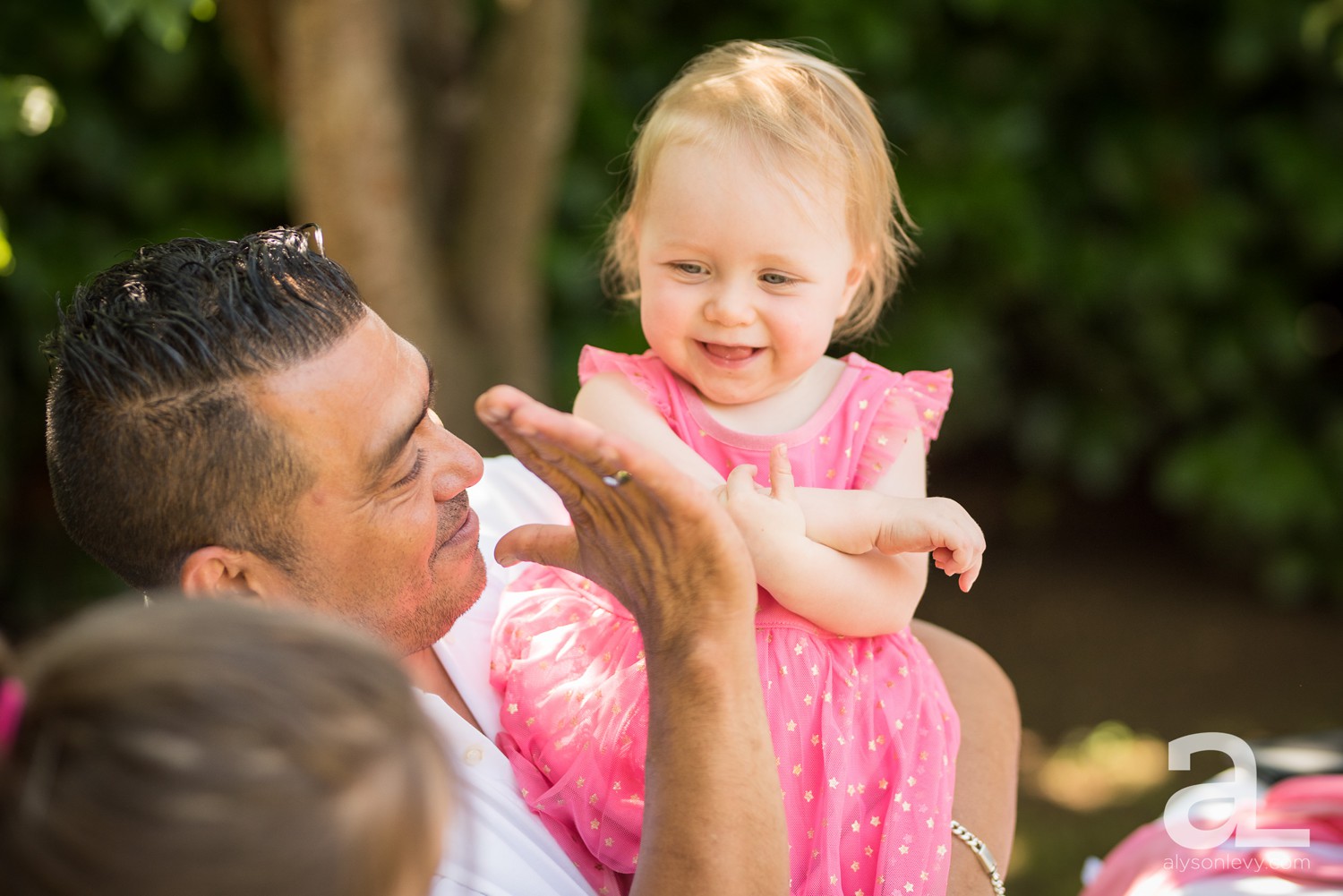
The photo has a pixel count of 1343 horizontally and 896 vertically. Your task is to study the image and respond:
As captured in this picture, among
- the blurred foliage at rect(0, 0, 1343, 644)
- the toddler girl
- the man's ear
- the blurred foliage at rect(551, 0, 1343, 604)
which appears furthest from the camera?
the blurred foliage at rect(551, 0, 1343, 604)

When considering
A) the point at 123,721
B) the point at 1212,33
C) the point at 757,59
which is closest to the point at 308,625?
the point at 123,721

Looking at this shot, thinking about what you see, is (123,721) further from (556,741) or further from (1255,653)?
(1255,653)

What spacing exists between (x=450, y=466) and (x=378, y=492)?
14cm

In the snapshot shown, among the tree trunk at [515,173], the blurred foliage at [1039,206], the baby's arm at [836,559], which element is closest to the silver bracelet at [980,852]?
the baby's arm at [836,559]

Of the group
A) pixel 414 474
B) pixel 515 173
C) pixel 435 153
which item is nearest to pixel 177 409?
pixel 414 474

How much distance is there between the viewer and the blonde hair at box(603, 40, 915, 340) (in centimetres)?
189

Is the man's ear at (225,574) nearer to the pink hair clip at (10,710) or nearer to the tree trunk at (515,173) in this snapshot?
the pink hair clip at (10,710)

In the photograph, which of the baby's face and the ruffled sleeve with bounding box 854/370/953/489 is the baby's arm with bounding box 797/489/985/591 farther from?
the baby's face

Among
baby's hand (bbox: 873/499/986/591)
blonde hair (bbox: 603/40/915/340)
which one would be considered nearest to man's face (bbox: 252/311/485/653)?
blonde hair (bbox: 603/40/915/340)

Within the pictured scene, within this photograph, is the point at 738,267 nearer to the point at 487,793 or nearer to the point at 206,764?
the point at 487,793

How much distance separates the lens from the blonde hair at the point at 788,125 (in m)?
1.89

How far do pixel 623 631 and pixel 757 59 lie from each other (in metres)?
0.94

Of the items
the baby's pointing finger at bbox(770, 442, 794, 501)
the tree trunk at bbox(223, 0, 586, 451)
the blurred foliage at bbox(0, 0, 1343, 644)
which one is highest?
the blurred foliage at bbox(0, 0, 1343, 644)

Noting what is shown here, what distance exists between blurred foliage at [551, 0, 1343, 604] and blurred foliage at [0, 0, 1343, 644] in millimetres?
11
